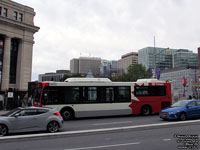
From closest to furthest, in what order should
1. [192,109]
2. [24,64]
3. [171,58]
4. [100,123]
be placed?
[100,123], [192,109], [24,64], [171,58]

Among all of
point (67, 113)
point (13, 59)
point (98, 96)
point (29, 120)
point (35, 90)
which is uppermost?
point (13, 59)

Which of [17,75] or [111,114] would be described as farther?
[17,75]

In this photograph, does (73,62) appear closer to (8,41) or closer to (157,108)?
(8,41)

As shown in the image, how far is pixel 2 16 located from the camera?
126 feet

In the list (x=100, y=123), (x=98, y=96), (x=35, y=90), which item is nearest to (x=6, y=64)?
(x=35, y=90)

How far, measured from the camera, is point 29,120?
33.6ft

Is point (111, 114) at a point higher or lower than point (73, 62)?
lower

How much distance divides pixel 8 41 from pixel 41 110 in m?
33.7

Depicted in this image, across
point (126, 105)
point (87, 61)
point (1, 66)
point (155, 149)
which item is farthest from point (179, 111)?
point (87, 61)

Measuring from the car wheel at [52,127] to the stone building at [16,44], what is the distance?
1254 inches

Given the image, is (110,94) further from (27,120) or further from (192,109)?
(27,120)

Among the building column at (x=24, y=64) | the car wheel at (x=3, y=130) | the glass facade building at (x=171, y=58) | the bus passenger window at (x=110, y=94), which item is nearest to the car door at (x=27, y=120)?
the car wheel at (x=3, y=130)

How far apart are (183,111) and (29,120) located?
9.73 metres

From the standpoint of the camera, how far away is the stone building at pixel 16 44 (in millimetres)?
39219
